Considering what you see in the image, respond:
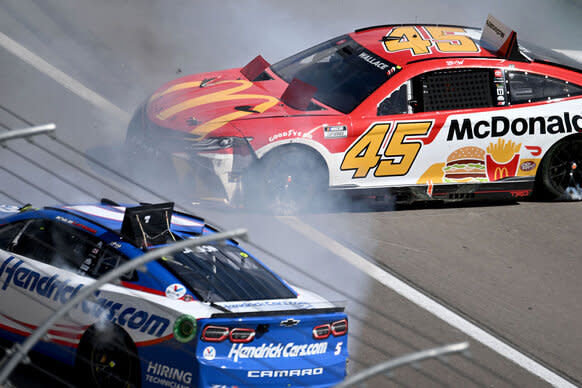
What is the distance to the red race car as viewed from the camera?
29.3 ft

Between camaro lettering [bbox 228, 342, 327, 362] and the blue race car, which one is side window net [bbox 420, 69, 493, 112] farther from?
camaro lettering [bbox 228, 342, 327, 362]

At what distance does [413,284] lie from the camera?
27.3 ft

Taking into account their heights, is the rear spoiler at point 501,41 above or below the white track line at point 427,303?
above

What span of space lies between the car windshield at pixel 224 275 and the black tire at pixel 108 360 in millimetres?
554

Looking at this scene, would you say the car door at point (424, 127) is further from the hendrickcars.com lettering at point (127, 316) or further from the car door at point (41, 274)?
the hendrickcars.com lettering at point (127, 316)

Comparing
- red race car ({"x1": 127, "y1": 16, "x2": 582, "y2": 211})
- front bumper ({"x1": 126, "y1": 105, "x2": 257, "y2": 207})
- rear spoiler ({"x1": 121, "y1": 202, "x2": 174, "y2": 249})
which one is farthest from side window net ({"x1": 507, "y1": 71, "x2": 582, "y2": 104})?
rear spoiler ({"x1": 121, "y1": 202, "x2": 174, "y2": 249})

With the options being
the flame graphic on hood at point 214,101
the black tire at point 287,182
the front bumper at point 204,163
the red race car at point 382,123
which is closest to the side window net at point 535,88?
the red race car at point 382,123

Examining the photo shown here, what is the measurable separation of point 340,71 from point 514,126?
200 centimetres

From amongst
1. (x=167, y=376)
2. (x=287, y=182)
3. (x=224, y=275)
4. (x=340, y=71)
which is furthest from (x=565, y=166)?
(x=167, y=376)

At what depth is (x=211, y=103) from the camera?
929 centimetres

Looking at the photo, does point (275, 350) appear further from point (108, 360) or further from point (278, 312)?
point (108, 360)

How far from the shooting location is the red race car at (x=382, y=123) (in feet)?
29.3

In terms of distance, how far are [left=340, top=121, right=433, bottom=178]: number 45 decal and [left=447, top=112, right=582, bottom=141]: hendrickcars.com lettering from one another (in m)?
0.39

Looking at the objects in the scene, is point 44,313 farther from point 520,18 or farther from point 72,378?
point 520,18
